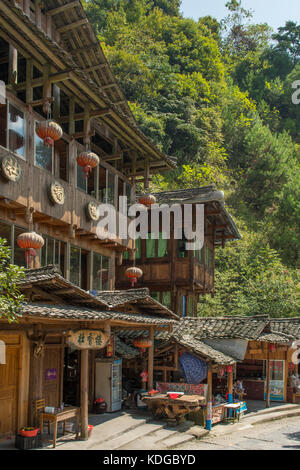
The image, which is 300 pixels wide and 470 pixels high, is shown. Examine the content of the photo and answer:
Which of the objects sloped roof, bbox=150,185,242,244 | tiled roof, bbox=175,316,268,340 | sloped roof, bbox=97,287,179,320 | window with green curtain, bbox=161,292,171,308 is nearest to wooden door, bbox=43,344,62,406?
sloped roof, bbox=97,287,179,320

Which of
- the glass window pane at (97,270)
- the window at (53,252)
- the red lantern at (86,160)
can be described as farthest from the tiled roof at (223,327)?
the red lantern at (86,160)

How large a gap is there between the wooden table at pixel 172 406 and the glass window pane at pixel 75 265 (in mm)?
4501

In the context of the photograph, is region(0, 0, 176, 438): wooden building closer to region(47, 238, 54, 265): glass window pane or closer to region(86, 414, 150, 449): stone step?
region(47, 238, 54, 265): glass window pane

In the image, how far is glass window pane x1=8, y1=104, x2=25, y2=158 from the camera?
13.4 metres

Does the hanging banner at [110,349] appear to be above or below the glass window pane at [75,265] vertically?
below

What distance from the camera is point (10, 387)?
12.9 metres

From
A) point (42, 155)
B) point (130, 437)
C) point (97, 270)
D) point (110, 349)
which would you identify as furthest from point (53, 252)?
point (130, 437)

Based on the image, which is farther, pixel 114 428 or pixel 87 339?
pixel 114 428

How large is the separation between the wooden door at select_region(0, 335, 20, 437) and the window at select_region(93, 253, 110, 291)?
5728 millimetres

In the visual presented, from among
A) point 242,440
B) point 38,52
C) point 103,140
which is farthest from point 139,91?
point 242,440

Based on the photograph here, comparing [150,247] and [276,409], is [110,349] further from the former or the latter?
[276,409]

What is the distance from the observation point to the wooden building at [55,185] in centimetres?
1274

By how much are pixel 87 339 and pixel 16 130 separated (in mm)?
5937

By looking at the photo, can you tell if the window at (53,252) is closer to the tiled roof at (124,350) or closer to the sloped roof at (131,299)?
the sloped roof at (131,299)
